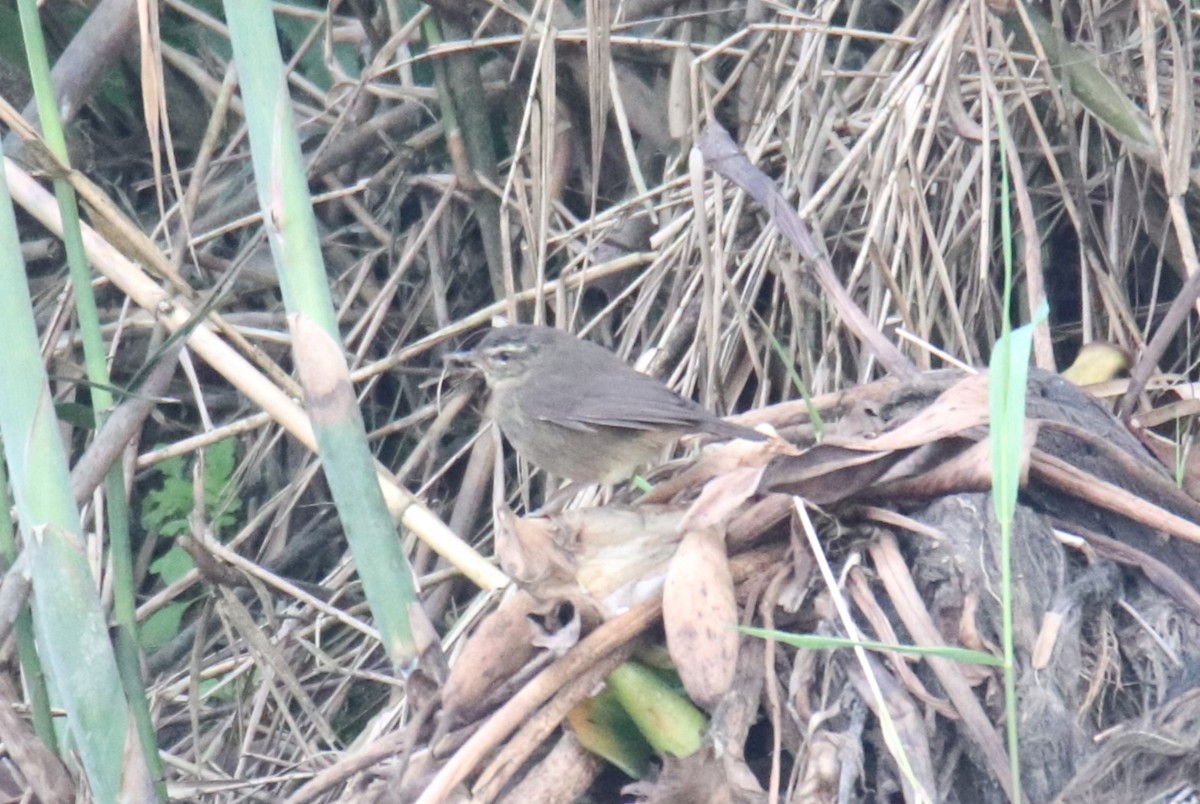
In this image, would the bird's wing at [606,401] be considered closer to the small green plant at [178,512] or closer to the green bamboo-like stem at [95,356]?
the small green plant at [178,512]

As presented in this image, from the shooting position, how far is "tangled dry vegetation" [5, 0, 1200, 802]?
73.4 inches

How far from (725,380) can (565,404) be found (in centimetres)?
41

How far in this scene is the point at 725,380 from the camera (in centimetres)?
331

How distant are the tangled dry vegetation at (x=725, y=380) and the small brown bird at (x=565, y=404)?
0.10 m

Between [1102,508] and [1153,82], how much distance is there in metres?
1.29

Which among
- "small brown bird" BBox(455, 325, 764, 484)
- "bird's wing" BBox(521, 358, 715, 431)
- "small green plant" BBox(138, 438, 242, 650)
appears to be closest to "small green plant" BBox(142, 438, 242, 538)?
"small green plant" BBox(138, 438, 242, 650)

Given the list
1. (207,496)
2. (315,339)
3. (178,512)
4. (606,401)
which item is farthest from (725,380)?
(315,339)

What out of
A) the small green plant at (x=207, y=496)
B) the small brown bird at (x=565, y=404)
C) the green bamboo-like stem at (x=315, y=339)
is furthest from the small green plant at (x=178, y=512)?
the green bamboo-like stem at (x=315, y=339)

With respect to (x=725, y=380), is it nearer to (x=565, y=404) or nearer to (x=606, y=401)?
(x=606, y=401)

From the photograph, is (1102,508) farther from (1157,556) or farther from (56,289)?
(56,289)

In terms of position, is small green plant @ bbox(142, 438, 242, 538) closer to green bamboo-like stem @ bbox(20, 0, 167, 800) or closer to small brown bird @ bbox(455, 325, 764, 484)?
small brown bird @ bbox(455, 325, 764, 484)

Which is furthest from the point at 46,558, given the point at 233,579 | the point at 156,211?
the point at 156,211

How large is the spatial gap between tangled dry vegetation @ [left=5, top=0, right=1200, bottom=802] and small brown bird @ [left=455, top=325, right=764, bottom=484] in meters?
0.10

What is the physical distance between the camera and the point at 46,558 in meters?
1.94
